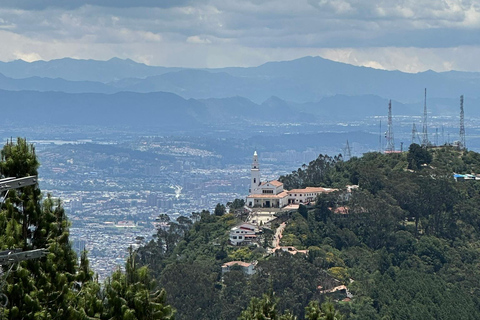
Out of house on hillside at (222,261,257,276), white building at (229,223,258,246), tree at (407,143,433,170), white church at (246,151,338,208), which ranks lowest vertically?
house on hillside at (222,261,257,276)

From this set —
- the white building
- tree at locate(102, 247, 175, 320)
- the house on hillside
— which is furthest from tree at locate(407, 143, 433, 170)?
tree at locate(102, 247, 175, 320)

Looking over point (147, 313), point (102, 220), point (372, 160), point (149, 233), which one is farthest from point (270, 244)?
point (102, 220)

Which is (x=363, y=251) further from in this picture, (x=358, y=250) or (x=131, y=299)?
(x=131, y=299)

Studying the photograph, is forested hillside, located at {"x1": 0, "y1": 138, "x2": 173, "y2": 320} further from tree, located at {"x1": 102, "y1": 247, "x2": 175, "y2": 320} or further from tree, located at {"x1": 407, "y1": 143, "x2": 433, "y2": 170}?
tree, located at {"x1": 407, "y1": 143, "x2": 433, "y2": 170}

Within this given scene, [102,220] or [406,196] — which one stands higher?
[406,196]

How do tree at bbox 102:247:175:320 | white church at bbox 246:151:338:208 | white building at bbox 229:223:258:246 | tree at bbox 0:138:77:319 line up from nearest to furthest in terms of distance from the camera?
tree at bbox 0:138:77:319 < tree at bbox 102:247:175:320 < white building at bbox 229:223:258:246 < white church at bbox 246:151:338:208

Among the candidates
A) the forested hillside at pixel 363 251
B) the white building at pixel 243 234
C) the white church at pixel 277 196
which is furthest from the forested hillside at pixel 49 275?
the white church at pixel 277 196

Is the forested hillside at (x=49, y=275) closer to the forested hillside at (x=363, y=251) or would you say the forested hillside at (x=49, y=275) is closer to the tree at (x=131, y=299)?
the tree at (x=131, y=299)

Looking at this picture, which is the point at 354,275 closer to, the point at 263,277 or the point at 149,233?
the point at 263,277

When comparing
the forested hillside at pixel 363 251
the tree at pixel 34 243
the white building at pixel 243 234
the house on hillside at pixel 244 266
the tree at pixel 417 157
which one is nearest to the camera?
the tree at pixel 34 243
